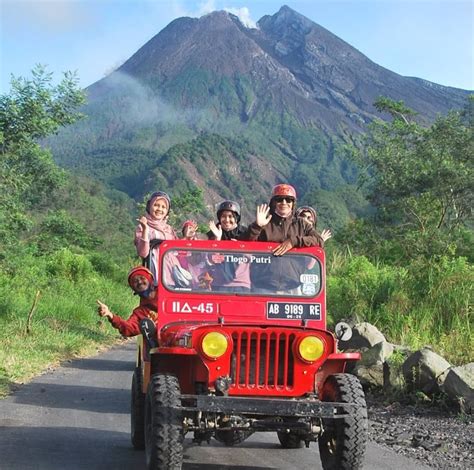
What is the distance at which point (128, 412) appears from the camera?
334 inches

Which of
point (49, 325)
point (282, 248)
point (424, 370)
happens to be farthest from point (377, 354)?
point (49, 325)

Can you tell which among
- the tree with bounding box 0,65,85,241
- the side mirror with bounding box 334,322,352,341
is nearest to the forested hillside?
the tree with bounding box 0,65,85,241

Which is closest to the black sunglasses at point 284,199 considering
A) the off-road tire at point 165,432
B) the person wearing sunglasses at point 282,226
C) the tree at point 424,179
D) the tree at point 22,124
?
the person wearing sunglasses at point 282,226

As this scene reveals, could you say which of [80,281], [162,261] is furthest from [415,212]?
[162,261]

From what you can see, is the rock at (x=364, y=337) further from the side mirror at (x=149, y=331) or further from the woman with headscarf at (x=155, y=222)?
the side mirror at (x=149, y=331)

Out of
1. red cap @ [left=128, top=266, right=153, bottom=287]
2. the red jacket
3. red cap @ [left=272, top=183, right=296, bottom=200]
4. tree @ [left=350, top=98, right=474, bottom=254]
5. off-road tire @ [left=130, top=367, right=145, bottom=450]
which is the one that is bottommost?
off-road tire @ [left=130, top=367, right=145, bottom=450]

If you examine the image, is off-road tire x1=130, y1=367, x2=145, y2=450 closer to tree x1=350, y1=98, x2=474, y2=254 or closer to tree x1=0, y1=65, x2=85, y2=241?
tree x1=0, y1=65, x2=85, y2=241

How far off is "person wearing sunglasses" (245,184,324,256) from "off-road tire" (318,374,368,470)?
1409 millimetres

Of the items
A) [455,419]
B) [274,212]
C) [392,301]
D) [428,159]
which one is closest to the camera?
[274,212]

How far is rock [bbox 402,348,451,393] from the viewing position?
9.05 metres

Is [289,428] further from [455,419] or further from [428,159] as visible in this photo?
[428,159]

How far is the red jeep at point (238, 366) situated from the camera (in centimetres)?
523

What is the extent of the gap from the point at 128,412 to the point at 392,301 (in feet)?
20.6

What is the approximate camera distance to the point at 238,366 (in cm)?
553
